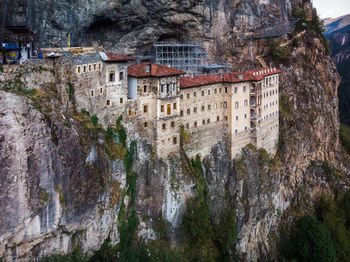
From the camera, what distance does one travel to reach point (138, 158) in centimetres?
4650

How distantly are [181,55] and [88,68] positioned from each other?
23.6 m

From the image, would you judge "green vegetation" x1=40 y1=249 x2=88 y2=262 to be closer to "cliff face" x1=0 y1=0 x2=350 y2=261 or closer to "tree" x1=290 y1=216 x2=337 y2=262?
"cliff face" x1=0 y1=0 x2=350 y2=261

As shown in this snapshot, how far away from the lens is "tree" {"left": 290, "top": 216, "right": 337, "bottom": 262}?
Result: 2345 inches

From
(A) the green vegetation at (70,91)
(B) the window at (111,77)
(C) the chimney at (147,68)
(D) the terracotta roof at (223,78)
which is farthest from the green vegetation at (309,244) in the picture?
(A) the green vegetation at (70,91)

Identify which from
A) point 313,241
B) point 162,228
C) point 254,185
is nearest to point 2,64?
point 162,228

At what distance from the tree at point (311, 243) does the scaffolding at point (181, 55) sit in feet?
90.5

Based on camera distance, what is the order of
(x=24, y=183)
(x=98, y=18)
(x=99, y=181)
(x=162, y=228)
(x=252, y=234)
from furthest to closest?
(x=252, y=234) < (x=98, y=18) < (x=162, y=228) < (x=99, y=181) < (x=24, y=183)

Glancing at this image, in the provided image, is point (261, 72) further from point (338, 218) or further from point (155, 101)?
point (338, 218)

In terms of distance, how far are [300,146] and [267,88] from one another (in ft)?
49.2

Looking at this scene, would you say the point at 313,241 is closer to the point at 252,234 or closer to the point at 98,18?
the point at 252,234

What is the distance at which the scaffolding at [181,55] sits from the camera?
196 feet

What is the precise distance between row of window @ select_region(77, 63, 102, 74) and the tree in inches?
1518

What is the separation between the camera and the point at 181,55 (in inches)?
2472

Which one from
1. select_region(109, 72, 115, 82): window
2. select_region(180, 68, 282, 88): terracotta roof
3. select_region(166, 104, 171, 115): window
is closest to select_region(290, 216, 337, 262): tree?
select_region(180, 68, 282, 88): terracotta roof
